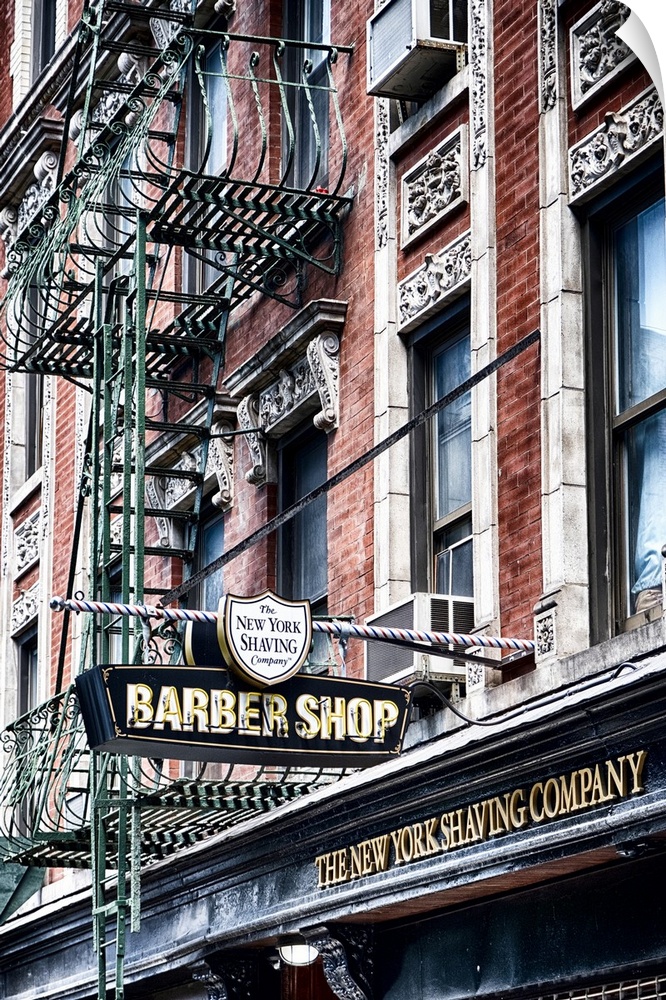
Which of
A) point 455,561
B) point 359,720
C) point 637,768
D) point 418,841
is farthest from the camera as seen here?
point 455,561

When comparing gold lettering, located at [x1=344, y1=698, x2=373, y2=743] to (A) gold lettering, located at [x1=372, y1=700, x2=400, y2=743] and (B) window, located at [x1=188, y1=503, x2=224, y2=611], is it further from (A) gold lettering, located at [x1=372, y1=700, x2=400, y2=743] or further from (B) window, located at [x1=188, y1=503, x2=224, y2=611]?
(B) window, located at [x1=188, y1=503, x2=224, y2=611]

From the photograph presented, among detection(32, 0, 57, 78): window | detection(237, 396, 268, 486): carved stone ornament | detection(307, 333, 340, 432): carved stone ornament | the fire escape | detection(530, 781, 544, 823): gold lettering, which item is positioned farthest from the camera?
detection(32, 0, 57, 78): window

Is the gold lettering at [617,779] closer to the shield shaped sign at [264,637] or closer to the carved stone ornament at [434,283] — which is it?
the shield shaped sign at [264,637]

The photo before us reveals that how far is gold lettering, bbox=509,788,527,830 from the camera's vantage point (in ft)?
36.4

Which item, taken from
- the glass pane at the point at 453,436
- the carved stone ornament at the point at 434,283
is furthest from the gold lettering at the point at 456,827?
the carved stone ornament at the point at 434,283

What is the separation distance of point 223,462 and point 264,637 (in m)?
5.54

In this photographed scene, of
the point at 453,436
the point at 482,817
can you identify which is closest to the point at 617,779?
the point at 482,817

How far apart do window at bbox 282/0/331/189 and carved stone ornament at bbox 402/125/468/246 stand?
1597 millimetres

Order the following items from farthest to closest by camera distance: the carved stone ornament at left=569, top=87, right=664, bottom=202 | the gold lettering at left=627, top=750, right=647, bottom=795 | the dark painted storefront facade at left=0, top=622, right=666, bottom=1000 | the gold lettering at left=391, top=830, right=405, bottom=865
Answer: the gold lettering at left=391, top=830, right=405, bottom=865, the carved stone ornament at left=569, top=87, right=664, bottom=202, the dark painted storefront facade at left=0, top=622, right=666, bottom=1000, the gold lettering at left=627, top=750, right=647, bottom=795

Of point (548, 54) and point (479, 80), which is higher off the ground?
point (479, 80)

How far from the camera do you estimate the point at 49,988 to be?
63.3 ft

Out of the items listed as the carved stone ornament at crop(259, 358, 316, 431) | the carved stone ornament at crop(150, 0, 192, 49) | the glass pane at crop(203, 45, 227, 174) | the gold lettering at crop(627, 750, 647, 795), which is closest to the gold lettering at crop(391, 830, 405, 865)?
the gold lettering at crop(627, 750, 647, 795)

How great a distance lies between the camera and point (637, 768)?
33.0ft

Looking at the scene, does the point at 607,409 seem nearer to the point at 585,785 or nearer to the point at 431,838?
the point at 585,785
